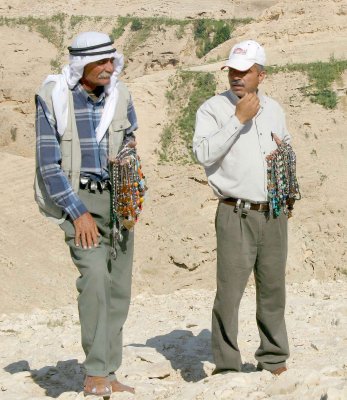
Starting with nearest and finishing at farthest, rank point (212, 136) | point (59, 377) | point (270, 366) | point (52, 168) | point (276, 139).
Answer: point (52, 168) < point (212, 136) < point (276, 139) < point (270, 366) < point (59, 377)

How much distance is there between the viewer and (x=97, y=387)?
4.75 metres

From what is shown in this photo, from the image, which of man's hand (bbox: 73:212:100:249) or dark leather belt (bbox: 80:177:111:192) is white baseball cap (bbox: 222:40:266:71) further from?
man's hand (bbox: 73:212:100:249)

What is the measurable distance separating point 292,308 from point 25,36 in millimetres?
32735

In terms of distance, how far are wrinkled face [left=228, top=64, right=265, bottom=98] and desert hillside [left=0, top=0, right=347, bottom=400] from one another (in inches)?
63.3

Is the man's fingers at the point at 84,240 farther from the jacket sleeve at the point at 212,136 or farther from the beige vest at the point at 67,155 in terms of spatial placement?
the jacket sleeve at the point at 212,136

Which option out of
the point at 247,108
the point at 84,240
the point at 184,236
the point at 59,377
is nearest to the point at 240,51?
the point at 247,108

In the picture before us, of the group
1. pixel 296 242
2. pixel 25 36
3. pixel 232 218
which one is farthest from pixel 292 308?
pixel 25 36

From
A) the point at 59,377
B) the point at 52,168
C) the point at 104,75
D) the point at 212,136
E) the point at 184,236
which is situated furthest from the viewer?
the point at 184,236

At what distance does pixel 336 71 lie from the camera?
2006 cm

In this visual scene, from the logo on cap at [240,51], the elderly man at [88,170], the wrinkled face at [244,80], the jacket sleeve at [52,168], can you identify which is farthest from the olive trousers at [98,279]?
the logo on cap at [240,51]

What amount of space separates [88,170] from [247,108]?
945mm

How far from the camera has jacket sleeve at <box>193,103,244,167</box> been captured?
4832 mm

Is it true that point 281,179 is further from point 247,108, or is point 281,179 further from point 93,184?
point 93,184

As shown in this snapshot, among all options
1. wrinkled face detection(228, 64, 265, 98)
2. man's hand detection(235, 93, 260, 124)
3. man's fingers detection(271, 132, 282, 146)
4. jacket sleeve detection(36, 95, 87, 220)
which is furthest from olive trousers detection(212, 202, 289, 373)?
jacket sleeve detection(36, 95, 87, 220)
